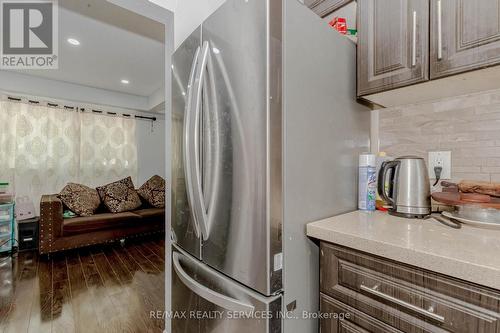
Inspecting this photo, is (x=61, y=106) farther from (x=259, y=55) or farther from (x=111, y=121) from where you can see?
(x=259, y=55)

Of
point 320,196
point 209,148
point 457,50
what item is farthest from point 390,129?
point 209,148

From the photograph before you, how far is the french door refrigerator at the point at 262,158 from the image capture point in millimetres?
821

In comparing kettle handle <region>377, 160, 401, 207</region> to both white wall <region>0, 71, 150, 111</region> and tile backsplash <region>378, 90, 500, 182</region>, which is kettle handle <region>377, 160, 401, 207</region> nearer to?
tile backsplash <region>378, 90, 500, 182</region>

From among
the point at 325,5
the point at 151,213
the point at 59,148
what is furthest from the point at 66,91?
the point at 325,5

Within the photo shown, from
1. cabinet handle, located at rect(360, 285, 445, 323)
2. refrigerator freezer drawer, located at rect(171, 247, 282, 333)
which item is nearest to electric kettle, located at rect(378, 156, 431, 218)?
cabinet handle, located at rect(360, 285, 445, 323)

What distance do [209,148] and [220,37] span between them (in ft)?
1.45

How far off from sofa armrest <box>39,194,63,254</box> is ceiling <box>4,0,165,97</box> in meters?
1.87

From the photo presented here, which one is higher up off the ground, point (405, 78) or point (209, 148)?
point (405, 78)

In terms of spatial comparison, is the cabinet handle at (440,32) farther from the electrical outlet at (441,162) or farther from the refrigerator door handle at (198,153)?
the refrigerator door handle at (198,153)

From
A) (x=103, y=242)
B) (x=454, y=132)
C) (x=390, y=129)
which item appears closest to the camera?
(x=454, y=132)

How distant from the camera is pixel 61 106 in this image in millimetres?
3957

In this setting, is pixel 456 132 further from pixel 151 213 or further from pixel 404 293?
pixel 151 213

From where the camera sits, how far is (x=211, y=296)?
3.19ft

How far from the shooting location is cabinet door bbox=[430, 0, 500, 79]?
2.68ft
